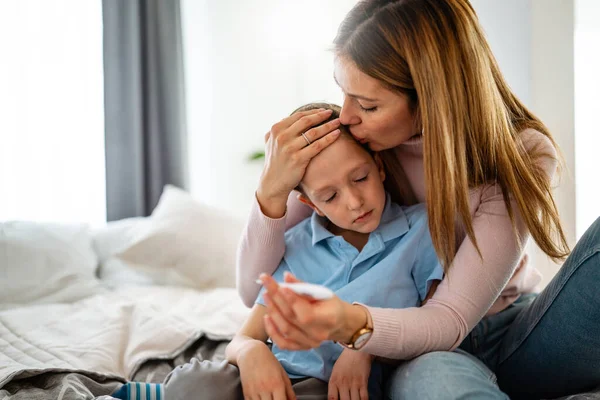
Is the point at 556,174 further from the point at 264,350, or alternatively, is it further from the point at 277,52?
the point at 277,52

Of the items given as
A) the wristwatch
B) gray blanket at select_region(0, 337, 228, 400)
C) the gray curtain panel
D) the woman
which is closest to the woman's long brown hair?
the woman

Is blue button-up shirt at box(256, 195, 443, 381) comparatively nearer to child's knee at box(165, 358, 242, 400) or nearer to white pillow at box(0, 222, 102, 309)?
child's knee at box(165, 358, 242, 400)

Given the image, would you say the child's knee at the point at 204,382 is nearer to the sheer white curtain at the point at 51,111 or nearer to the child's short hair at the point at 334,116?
the child's short hair at the point at 334,116

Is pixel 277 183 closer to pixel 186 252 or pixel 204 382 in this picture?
pixel 204 382

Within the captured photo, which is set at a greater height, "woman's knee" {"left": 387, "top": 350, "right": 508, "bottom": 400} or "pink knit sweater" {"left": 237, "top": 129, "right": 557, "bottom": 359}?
"pink knit sweater" {"left": 237, "top": 129, "right": 557, "bottom": 359}

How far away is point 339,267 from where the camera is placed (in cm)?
134

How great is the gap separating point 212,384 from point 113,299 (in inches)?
50.5

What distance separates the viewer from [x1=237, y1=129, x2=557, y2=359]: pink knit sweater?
110 cm

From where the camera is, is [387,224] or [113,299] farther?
[113,299]

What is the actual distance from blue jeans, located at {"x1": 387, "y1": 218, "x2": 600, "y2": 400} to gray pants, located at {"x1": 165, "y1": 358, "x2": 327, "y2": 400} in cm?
15

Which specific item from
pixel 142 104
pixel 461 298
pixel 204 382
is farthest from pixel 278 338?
pixel 142 104

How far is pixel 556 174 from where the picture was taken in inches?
56.8

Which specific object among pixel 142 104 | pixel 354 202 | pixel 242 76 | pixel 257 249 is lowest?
pixel 257 249

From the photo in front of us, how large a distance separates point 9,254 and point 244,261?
135 cm
